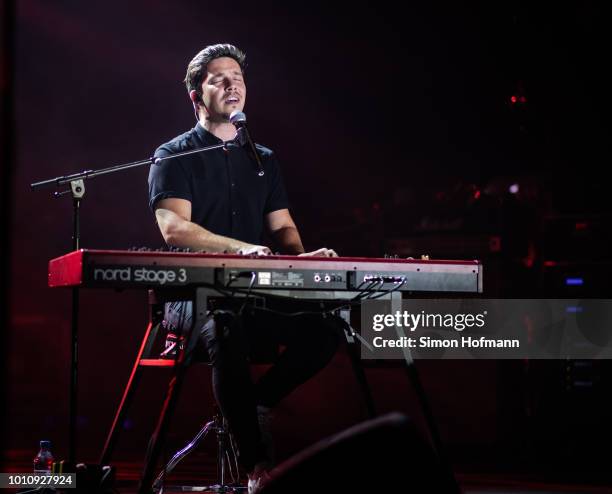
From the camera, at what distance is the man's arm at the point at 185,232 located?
276 cm

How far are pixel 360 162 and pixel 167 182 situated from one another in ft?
10.6

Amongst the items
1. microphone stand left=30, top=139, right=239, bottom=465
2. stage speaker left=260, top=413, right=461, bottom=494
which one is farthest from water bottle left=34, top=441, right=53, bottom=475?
stage speaker left=260, top=413, right=461, bottom=494

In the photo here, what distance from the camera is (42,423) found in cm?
591

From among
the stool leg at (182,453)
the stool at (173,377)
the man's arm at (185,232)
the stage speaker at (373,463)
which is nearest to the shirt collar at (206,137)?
the man's arm at (185,232)

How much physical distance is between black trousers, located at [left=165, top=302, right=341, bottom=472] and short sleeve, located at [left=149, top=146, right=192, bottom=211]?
44cm

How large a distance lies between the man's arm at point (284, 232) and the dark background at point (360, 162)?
1978 millimetres

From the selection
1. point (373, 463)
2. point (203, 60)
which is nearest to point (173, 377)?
point (373, 463)

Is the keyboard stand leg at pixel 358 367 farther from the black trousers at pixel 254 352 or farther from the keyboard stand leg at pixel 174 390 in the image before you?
the keyboard stand leg at pixel 174 390

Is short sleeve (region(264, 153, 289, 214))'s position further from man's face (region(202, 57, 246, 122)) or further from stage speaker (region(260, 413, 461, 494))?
stage speaker (region(260, 413, 461, 494))

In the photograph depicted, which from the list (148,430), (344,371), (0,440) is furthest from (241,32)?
(0,440)

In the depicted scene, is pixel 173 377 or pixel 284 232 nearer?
pixel 173 377

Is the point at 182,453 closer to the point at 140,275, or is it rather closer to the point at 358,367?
the point at 358,367

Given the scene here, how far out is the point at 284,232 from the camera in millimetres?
3301

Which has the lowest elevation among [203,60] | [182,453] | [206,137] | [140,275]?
[182,453]
